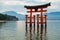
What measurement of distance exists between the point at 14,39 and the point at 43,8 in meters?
17.4

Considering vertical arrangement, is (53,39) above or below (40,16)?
below

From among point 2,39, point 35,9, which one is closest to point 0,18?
point 35,9

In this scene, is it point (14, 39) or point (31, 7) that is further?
point (31, 7)

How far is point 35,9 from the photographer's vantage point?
35625 mm

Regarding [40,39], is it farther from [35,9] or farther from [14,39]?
[35,9]

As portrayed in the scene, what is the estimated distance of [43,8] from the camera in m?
35.1

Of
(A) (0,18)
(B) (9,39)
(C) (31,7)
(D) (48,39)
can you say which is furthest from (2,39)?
(A) (0,18)

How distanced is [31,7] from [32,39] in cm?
1715

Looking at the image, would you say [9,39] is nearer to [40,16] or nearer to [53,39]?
[53,39]

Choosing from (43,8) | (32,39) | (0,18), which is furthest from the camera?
(0,18)

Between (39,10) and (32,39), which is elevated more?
(39,10)

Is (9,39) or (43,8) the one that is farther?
(43,8)

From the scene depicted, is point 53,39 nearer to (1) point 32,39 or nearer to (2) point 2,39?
(1) point 32,39

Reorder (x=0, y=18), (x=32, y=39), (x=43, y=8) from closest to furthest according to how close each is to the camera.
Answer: (x=32, y=39)
(x=43, y=8)
(x=0, y=18)
